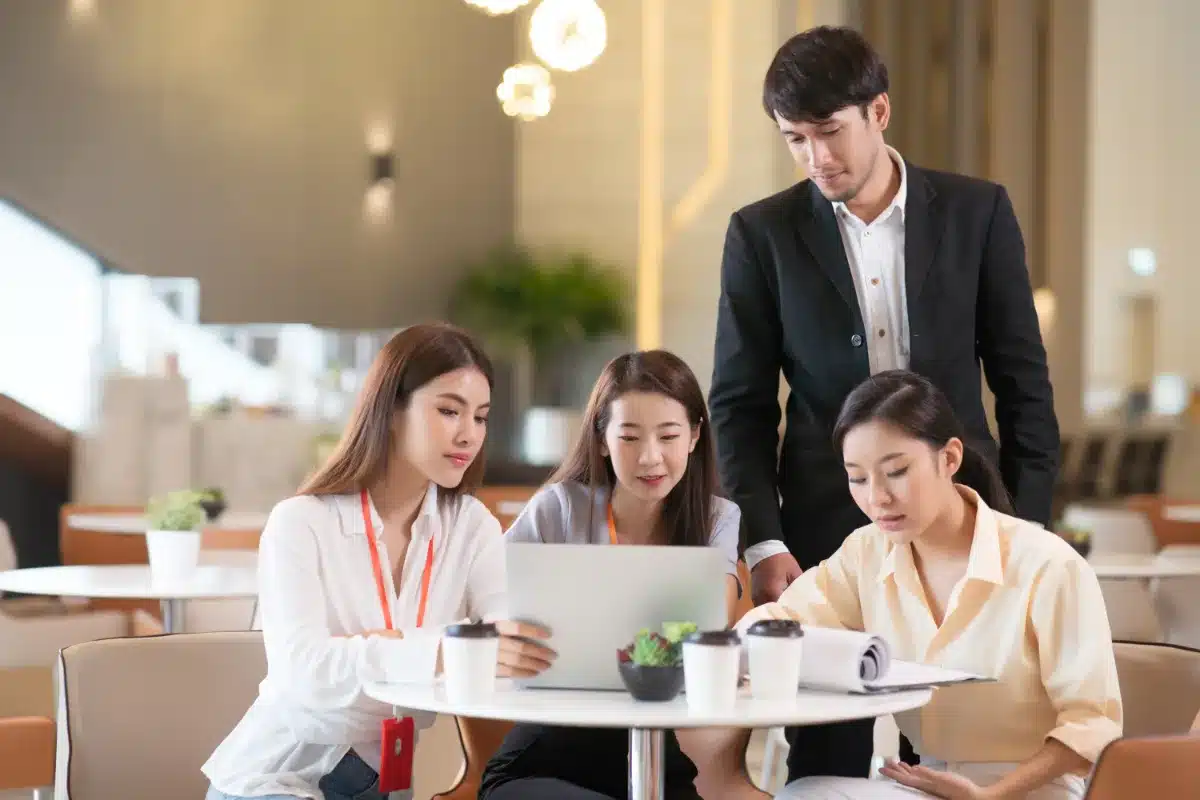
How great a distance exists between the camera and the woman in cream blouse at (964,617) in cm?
215

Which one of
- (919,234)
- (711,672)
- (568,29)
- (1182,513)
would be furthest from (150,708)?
(568,29)

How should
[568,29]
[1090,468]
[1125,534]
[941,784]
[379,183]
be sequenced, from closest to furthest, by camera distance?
1. [941,784]
2. [1125,534]
3. [568,29]
4. [379,183]
5. [1090,468]

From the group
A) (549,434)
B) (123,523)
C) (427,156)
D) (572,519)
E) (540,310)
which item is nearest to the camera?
(572,519)

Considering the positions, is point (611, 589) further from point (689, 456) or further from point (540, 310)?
point (540, 310)

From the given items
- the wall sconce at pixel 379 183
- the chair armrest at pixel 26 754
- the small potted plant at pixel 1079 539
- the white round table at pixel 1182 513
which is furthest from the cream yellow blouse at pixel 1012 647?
the wall sconce at pixel 379 183

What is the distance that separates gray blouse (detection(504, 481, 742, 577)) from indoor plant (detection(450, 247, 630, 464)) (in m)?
7.50

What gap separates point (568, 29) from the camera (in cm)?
773

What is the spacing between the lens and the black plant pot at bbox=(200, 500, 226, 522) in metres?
5.18

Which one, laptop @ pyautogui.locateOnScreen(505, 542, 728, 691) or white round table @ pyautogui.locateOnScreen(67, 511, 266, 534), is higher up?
laptop @ pyautogui.locateOnScreen(505, 542, 728, 691)

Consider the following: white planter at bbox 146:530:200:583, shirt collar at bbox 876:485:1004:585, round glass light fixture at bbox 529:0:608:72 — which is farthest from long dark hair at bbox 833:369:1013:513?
round glass light fixture at bbox 529:0:608:72

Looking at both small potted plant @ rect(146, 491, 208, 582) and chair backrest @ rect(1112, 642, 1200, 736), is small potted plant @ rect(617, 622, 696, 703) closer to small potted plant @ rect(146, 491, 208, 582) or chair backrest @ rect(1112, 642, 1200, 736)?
chair backrest @ rect(1112, 642, 1200, 736)

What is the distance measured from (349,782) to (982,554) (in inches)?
36.1

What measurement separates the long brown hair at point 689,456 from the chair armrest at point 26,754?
1.06 metres

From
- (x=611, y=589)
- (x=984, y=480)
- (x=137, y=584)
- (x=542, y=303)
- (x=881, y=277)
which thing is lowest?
(x=137, y=584)
